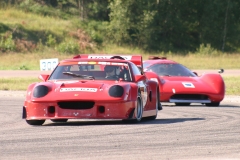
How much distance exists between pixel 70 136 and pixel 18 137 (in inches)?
26.2

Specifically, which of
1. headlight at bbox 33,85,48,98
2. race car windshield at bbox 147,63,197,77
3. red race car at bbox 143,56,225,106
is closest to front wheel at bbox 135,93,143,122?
headlight at bbox 33,85,48,98

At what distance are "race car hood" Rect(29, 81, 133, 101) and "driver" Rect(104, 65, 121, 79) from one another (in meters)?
0.57

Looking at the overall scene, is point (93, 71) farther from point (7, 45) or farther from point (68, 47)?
point (68, 47)

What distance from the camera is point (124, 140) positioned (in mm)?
9781

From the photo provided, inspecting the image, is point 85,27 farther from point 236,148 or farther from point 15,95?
point 236,148

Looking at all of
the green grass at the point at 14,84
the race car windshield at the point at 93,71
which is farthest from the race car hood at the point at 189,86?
the green grass at the point at 14,84

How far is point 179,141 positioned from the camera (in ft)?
31.8

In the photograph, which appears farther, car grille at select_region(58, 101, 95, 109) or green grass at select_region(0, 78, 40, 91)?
green grass at select_region(0, 78, 40, 91)

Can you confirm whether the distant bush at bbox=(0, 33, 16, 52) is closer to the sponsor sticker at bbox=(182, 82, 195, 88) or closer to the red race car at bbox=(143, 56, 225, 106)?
the red race car at bbox=(143, 56, 225, 106)

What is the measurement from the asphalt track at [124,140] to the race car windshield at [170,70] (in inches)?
286

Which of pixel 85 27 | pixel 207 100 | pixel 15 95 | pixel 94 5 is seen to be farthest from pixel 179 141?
pixel 94 5

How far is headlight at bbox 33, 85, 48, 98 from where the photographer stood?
40.8 feet

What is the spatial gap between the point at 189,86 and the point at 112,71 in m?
6.61

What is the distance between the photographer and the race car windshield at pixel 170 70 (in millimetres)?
21202
